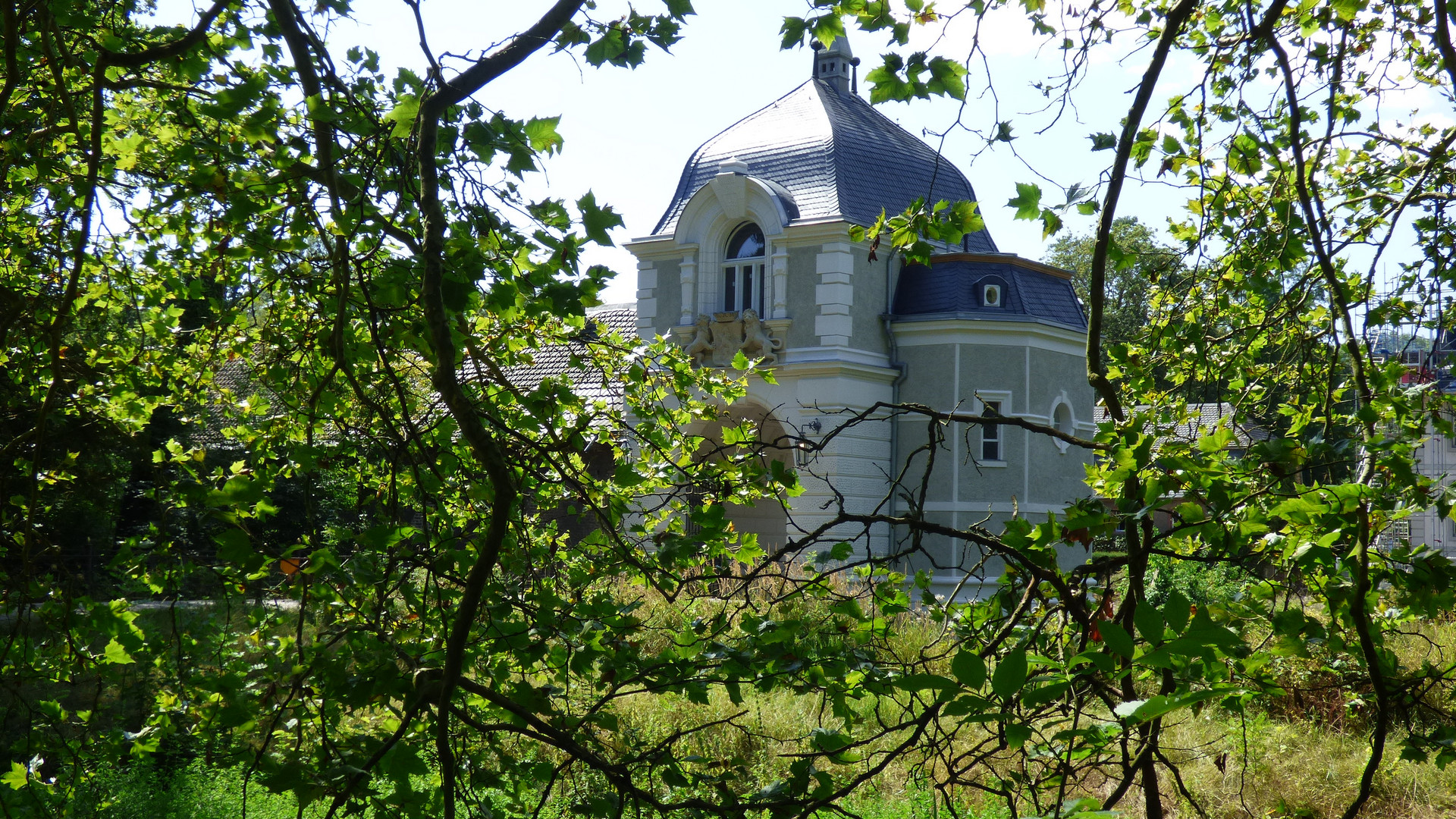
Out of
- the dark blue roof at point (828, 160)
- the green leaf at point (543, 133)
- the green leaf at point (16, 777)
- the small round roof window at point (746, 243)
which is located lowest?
the green leaf at point (16, 777)

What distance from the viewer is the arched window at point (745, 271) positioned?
16094 mm

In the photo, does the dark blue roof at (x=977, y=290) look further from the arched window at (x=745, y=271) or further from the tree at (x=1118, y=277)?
the tree at (x=1118, y=277)

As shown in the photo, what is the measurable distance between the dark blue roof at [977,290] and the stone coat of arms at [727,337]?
2.12m

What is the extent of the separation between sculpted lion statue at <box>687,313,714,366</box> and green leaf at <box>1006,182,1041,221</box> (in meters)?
13.2

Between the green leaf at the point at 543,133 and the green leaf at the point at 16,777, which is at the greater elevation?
the green leaf at the point at 543,133

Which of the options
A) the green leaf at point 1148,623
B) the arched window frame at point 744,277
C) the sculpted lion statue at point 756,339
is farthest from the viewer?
the arched window frame at point 744,277

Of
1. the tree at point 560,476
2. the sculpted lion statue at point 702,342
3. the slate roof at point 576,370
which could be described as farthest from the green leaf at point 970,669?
the sculpted lion statue at point 702,342

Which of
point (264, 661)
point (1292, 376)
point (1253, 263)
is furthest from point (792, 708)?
point (264, 661)

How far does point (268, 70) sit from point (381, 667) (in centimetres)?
268

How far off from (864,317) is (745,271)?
6.54 feet

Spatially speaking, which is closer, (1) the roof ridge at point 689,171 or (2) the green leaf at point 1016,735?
(2) the green leaf at point 1016,735

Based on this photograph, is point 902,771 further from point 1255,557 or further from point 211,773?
point 1255,557

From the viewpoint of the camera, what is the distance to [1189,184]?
13.2ft

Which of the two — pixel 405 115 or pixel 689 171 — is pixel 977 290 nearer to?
pixel 689 171
